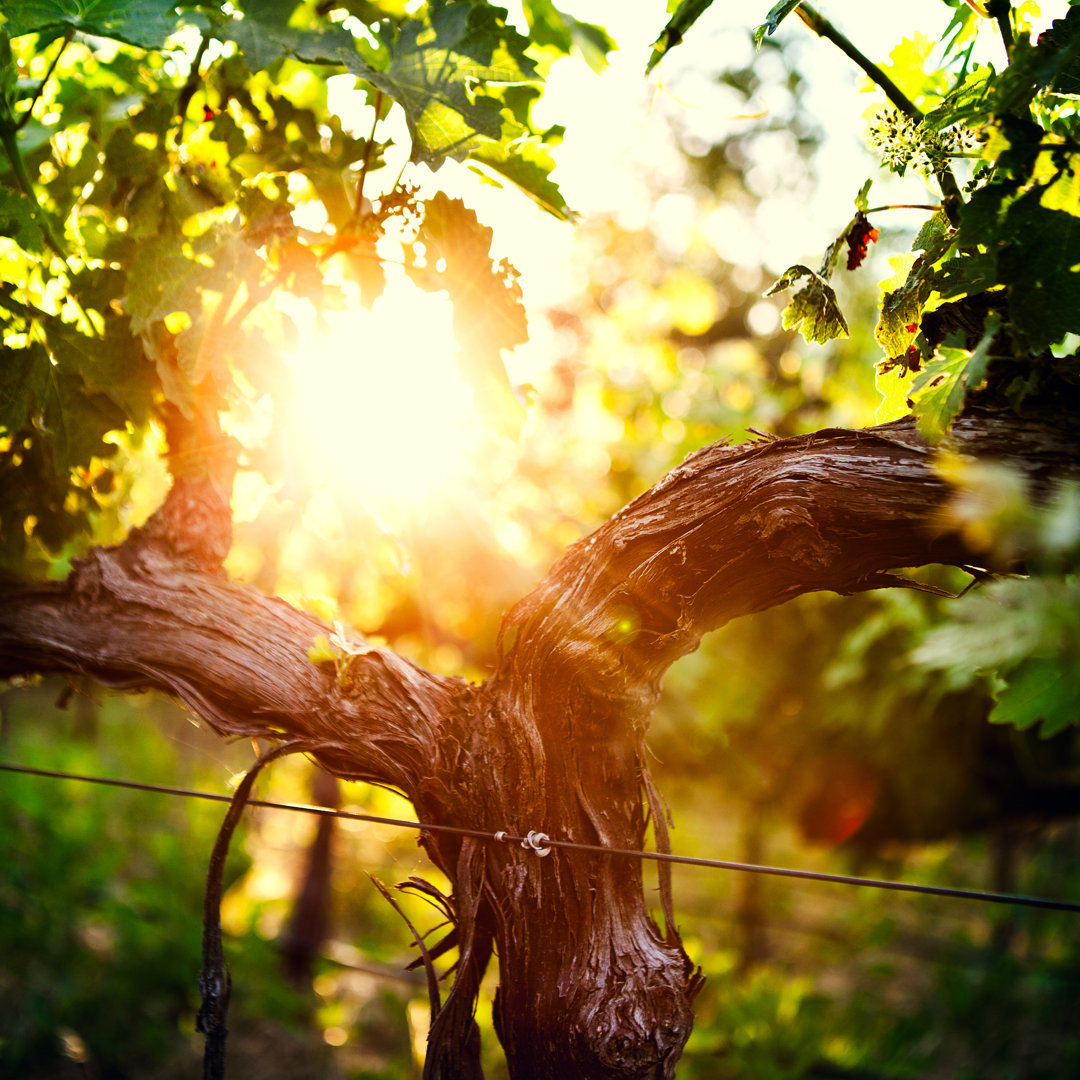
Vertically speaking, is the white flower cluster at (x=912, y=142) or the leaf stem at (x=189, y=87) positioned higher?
the leaf stem at (x=189, y=87)

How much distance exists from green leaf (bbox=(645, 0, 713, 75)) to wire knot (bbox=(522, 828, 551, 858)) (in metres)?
1.05

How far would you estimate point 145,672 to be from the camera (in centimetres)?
149

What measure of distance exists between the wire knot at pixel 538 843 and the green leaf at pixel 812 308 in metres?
0.82

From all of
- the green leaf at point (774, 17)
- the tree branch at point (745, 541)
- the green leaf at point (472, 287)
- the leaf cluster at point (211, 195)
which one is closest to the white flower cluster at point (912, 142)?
the green leaf at point (774, 17)

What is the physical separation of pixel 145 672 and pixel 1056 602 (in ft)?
4.73

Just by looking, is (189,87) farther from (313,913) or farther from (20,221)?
(313,913)

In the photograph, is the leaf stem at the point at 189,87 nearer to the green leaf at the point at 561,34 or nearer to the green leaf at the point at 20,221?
the green leaf at the point at 20,221

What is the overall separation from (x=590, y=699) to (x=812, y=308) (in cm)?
67

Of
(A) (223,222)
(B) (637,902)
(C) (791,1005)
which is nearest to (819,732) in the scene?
(C) (791,1005)

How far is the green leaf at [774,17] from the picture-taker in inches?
38.9

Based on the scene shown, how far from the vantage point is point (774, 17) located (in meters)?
0.99

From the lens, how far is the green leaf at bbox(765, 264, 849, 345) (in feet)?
3.78

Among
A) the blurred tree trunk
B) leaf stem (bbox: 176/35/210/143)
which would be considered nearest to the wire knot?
leaf stem (bbox: 176/35/210/143)

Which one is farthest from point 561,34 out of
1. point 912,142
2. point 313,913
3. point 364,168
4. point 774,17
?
point 313,913
